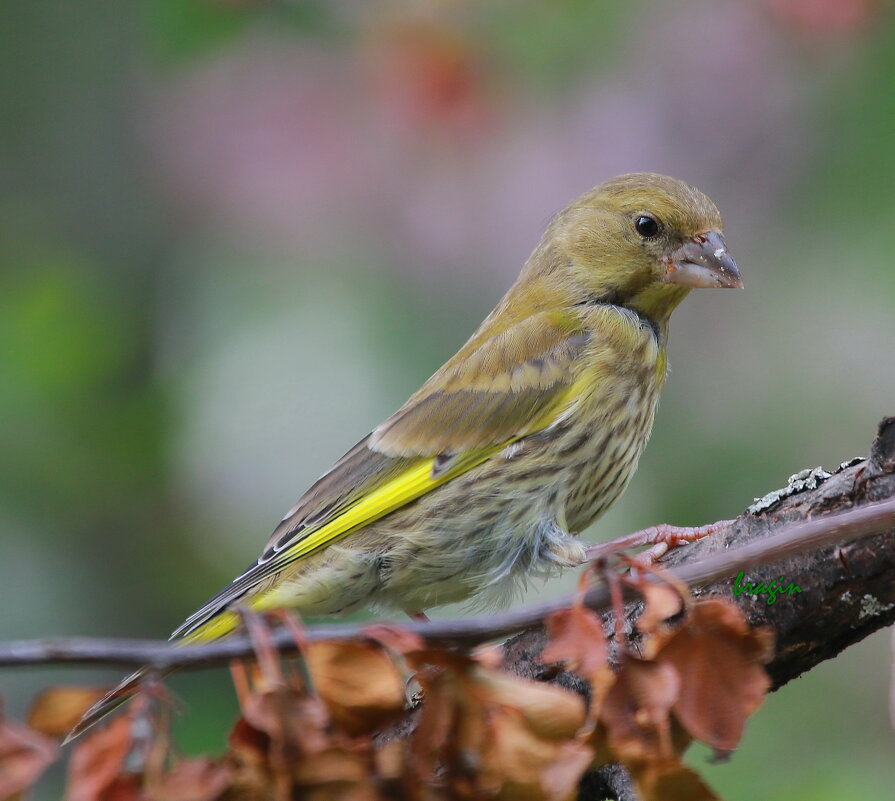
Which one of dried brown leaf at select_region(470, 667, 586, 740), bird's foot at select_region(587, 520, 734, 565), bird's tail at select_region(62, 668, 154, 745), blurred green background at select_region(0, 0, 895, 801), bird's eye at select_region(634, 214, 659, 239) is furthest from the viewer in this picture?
blurred green background at select_region(0, 0, 895, 801)

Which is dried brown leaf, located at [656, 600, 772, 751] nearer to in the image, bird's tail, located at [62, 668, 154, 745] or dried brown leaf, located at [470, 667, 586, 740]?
dried brown leaf, located at [470, 667, 586, 740]

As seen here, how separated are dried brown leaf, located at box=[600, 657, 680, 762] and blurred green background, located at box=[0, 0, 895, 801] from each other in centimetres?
251

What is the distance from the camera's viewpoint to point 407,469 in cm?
345

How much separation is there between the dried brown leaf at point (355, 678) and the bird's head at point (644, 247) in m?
2.27

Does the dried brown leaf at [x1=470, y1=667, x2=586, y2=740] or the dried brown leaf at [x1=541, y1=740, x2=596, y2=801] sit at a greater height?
the dried brown leaf at [x1=470, y1=667, x2=586, y2=740]

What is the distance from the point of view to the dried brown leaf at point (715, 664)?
60.6 inches

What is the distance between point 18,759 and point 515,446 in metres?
2.15

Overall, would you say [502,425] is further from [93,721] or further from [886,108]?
[886,108]

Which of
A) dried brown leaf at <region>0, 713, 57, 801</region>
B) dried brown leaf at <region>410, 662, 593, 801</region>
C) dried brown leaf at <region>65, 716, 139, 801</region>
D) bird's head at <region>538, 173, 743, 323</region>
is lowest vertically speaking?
dried brown leaf at <region>410, 662, 593, 801</region>

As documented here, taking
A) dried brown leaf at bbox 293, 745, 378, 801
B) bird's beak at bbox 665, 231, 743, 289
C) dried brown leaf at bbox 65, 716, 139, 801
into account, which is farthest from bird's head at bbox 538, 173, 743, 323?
dried brown leaf at bbox 65, 716, 139, 801

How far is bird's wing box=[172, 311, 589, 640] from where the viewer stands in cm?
330

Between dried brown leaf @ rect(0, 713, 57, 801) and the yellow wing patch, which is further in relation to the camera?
the yellow wing patch

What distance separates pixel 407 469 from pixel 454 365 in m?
0.42

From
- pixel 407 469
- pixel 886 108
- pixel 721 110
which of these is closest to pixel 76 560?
pixel 407 469
